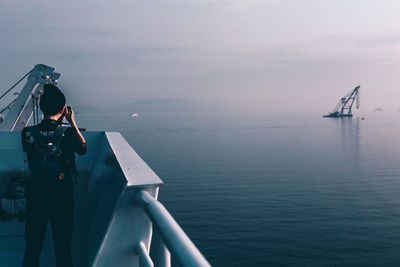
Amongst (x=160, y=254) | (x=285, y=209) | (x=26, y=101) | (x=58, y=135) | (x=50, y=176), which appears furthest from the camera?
(x=285, y=209)

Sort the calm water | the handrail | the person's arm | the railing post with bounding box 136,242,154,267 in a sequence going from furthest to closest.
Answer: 1. the calm water
2. the person's arm
3. the railing post with bounding box 136,242,154,267
4. the handrail

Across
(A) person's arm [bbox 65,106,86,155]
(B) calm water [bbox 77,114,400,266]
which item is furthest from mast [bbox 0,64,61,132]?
(B) calm water [bbox 77,114,400,266]

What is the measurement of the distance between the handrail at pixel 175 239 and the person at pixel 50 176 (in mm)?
1994

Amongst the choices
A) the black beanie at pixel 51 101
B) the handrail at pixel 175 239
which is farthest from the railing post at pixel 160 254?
the black beanie at pixel 51 101

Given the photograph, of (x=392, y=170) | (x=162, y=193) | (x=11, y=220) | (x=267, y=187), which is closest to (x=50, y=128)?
(x=11, y=220)

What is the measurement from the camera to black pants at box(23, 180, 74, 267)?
13.2ft

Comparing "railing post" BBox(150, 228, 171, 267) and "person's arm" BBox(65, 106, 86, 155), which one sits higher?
"person's arm" BBox(65, 106, 86, 155)

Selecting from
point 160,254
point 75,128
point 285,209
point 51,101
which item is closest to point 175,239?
point 160,254

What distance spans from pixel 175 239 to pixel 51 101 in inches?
116

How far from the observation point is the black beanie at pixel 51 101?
162 inches

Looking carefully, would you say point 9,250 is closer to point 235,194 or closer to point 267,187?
point 235,194

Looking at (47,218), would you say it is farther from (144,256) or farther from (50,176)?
(144,256)

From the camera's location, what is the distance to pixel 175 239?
5.64ft

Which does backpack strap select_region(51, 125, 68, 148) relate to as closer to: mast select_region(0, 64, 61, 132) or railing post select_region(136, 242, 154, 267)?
railing post select_region(136, 242, 154, 267)
